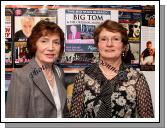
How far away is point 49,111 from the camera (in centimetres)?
138

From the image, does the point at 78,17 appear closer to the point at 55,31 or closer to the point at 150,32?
the point at 55,31

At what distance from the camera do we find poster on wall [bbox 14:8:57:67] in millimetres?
1385

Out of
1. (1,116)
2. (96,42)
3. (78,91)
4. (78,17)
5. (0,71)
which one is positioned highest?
(78,17)

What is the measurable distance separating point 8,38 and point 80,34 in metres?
0.38

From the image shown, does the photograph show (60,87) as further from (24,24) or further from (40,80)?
(24,24)

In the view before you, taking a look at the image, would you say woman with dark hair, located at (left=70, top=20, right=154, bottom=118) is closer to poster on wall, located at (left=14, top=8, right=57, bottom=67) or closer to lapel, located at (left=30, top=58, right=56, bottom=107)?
lapel, located at (left=30, top=58, right=56, bottom=107)

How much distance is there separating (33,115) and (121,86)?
485 mm

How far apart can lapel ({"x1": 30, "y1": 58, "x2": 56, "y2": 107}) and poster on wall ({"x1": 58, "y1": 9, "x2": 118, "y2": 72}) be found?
12 centimetres

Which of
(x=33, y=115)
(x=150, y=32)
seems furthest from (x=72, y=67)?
(x=150, y=32)

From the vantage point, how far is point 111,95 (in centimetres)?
138

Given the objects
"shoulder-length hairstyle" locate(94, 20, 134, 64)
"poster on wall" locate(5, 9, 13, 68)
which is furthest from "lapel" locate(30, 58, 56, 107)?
"shoulder-length hairstyle" locate(94, 20, 134, 64)

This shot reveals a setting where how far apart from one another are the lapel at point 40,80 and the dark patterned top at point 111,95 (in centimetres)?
13

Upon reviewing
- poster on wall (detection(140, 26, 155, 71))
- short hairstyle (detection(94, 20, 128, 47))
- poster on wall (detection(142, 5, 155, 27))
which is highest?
poster on wall (detection(142, 5, 155, 27))

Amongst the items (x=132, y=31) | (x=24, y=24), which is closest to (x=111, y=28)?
(x=132, y=31)
